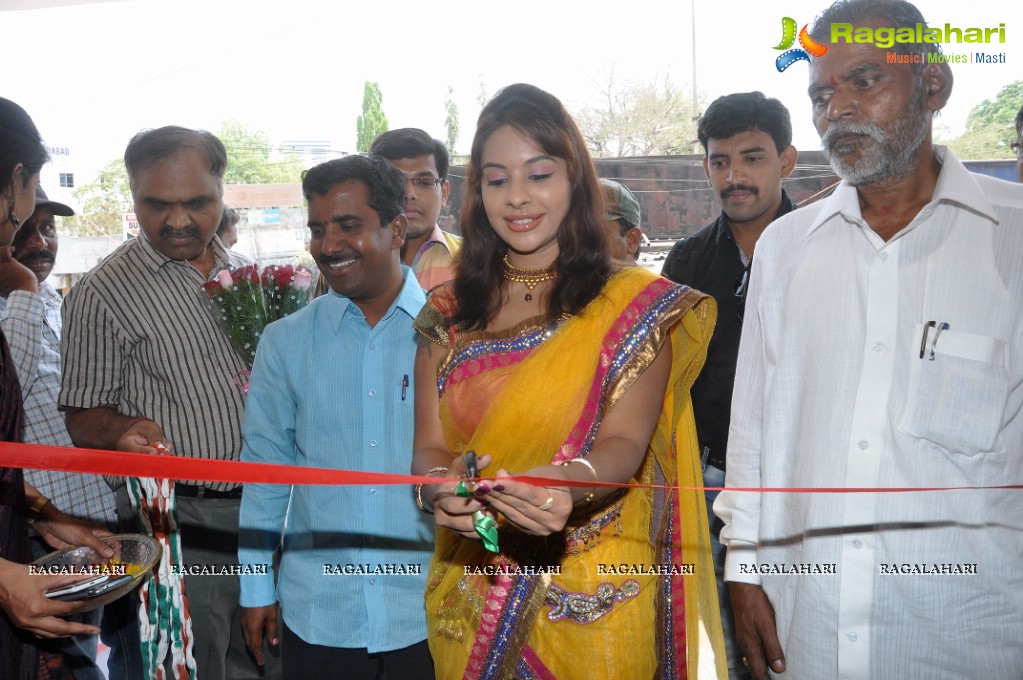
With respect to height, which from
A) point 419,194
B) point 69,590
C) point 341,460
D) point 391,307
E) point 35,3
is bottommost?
point 69,590

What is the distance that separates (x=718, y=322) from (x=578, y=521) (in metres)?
1.46

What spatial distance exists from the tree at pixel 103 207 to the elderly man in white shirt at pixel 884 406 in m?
8.77

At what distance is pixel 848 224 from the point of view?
6.72ft

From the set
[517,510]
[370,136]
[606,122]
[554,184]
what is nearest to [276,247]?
[370,136]

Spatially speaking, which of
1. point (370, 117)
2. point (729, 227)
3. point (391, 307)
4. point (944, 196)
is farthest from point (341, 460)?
point (370, 117)

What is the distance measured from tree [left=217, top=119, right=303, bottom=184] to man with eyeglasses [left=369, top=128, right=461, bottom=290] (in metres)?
4.76

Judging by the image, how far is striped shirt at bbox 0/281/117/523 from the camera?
9.06 feet

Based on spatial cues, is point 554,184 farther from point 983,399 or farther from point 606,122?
point 606,122

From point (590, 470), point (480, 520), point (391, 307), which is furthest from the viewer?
point (391, 307)

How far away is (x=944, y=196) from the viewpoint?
6.23 ft

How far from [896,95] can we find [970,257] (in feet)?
1.54

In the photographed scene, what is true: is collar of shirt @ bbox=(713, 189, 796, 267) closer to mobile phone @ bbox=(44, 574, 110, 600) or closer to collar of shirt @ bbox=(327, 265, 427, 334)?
collar of shirt @ bbox=(327, 265, 427, 334)

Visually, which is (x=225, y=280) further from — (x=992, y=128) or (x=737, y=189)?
(x=992, y=128)

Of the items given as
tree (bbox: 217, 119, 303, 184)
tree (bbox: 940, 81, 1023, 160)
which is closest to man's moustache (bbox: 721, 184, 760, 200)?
tree (bbox: 940, 81, 1023, 160)
